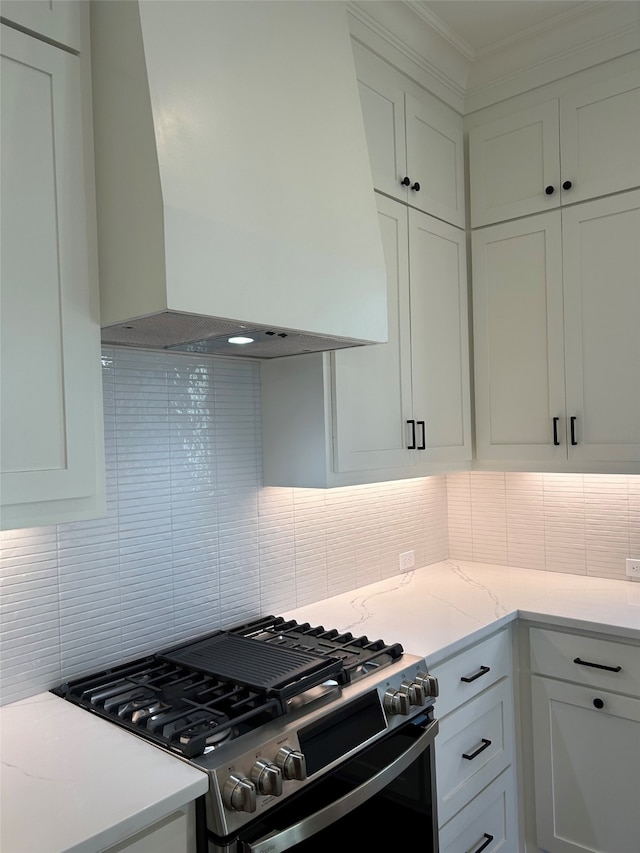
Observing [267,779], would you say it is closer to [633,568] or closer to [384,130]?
[633,568]

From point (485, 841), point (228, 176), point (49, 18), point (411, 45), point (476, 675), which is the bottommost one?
point (485, 841)

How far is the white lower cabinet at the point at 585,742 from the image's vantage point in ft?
6.48

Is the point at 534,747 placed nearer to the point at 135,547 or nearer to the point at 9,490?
the point at 135,547

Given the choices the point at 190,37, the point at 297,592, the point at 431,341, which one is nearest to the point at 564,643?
the point at 297,592

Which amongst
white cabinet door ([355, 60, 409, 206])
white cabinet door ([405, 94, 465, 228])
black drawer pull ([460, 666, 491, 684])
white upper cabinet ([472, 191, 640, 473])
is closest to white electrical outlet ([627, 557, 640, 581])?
white upper cabinet ([472, 191, 640, 473])

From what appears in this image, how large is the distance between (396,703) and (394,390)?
3.36 feet

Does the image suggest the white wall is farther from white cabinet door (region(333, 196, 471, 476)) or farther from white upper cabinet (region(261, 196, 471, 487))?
white cabinet door (region(333, 196, 471, 476))

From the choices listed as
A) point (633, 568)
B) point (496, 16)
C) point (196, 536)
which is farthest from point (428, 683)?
point (496, 16)

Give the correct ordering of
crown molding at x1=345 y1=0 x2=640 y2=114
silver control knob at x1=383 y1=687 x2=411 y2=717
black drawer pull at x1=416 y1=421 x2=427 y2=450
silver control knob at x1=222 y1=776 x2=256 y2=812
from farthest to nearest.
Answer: black drawer pull at x1=416 y1=421 x2=427 y2=450 → crown molding at x1=345 y1=0 x2=640 y2=114 → silver control knob at x1=383 y1=687 x2=411 y2=717 → silver control knob at x1=222 y1=776 x2=256 y2=812

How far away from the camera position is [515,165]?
97.7 inches

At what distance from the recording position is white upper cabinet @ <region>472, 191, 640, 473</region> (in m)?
2.22

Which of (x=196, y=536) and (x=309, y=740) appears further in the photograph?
(x=196, y=536)

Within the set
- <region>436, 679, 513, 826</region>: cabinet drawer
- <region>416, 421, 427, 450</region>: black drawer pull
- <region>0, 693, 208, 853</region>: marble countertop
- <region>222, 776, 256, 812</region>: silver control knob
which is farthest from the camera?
<region>416, 421, 427, 450</region>: black drawer pull

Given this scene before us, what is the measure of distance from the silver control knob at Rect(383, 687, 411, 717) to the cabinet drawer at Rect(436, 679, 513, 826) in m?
0.32
